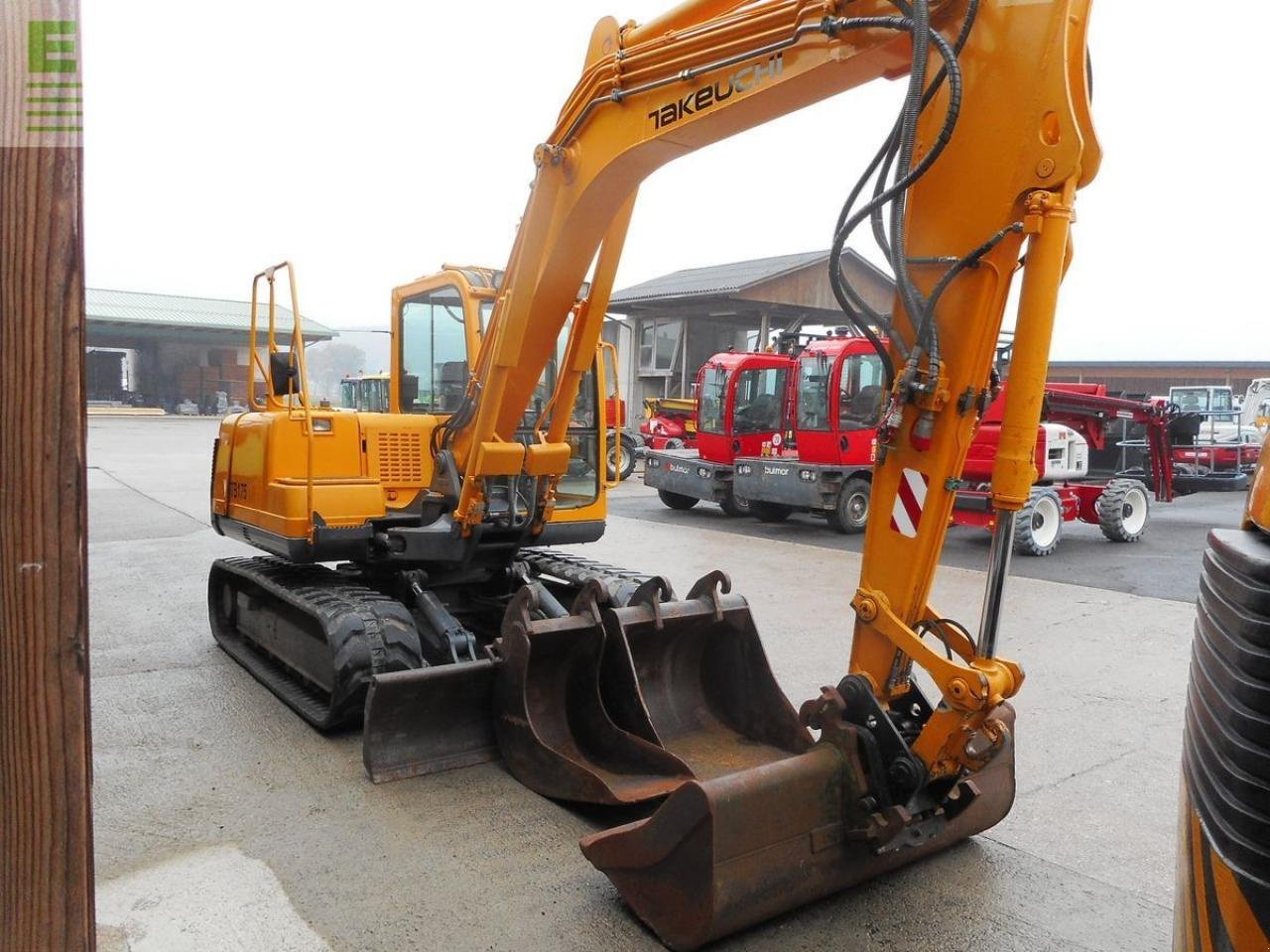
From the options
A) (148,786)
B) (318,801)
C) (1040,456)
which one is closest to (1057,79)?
(318,801)

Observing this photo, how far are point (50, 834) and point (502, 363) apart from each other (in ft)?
13.1

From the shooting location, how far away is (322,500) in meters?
5.26

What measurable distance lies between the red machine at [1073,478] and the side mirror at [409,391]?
21.5 feet

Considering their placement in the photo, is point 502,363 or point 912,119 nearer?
point 912,119

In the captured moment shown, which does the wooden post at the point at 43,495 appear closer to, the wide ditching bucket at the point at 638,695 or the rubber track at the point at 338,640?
the wide ditching bucket at the point at 638,695

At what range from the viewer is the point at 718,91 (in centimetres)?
359

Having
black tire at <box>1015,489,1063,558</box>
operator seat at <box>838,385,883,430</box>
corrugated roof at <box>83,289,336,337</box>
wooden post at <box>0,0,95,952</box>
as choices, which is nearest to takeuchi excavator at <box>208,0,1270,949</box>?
wooden post at <box>0,0,95,952</box>

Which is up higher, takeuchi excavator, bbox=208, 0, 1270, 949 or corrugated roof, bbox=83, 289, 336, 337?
corrugated roof, bbox=83, 289, 336, 337

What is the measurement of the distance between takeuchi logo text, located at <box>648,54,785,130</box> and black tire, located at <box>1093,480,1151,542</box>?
10.4m

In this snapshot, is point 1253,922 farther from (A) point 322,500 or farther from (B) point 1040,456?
(B) point 1040,456

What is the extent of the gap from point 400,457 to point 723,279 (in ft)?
68.2

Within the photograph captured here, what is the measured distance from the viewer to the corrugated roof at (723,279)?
23.0 meters

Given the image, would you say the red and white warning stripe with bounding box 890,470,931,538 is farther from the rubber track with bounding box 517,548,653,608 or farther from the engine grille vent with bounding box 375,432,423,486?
the engine grille vent with bounding box 375,432,423,486

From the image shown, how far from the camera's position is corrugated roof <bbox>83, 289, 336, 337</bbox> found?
43037 millimetres
